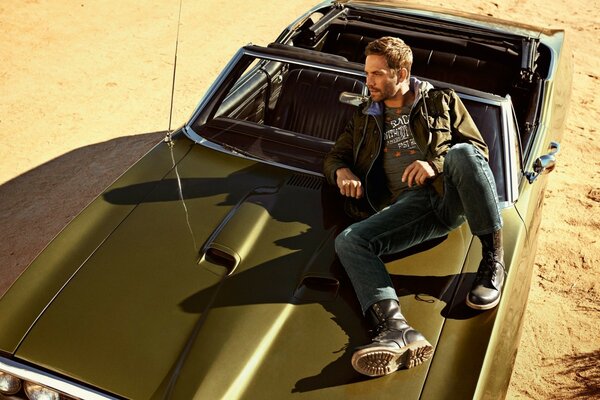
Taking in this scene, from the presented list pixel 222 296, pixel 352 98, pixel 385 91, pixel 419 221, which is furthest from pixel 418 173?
pixel 222 296

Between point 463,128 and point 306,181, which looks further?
point 306,181

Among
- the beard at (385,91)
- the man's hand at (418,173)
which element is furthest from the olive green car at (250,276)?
the beard at (385,91)

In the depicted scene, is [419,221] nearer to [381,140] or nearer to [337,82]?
[381,140]

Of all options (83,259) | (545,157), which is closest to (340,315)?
(83,259)

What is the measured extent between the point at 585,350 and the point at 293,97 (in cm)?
241

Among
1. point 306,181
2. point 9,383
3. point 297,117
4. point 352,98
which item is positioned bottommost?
point 9,383

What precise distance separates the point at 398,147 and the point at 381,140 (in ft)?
0.31

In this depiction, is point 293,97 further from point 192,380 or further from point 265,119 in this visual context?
point 192,380

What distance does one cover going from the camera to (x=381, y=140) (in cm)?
357

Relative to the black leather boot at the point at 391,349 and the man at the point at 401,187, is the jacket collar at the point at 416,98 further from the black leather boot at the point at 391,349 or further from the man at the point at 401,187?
the black leather boot at the point at 391,349

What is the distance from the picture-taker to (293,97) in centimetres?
445

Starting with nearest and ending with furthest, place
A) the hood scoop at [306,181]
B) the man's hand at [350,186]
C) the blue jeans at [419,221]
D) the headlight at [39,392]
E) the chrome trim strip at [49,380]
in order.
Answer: the chrome trim strip at [49,380]
the headlight at [39,392]
the blue jeans at [419,221]
the man's hand at [350,186]
the hood scoop at [306,181]

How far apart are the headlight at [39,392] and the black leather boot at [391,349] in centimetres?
119

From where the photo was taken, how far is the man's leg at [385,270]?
273cm
